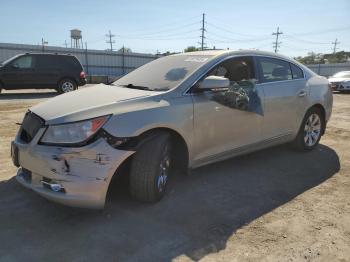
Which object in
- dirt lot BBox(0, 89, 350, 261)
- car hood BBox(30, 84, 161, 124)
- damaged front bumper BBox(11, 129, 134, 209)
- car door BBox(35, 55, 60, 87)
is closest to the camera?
dirt lot BBox(0, 89, 350, 261)

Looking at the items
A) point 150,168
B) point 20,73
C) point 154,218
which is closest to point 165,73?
point 150,168

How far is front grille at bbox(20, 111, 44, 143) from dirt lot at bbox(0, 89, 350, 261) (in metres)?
0.71

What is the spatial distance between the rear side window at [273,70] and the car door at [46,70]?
483 inches

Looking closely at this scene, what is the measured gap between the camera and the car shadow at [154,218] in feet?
9.78

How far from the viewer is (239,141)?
4637 mm

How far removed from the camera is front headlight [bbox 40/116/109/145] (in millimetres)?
3225

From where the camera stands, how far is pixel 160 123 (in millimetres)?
3645

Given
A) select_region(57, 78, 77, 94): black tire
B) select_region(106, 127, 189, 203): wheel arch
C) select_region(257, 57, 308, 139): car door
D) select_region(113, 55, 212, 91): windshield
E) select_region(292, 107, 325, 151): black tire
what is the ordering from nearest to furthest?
1. select_region(106, 127, 189, 203): wheel arch
2. select_region(113, 55, 212, 91): windshield
3. select_region(257, 57, 308, 139): car door
4. select_region(292, 107, 325, 151): black tire
5. select_region(57, 78, 77, 94): black tire

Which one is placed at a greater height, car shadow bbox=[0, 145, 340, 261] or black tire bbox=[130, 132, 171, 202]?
black tire bbox=[130, 132, 171, 202]

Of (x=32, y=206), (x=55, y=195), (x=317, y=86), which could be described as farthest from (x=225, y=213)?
(x=317, y=86)

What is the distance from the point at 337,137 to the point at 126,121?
534cm

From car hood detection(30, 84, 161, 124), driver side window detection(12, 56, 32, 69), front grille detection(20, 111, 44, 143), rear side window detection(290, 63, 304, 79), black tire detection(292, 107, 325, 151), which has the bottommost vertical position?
black tire detection(292, 107, 325, 151)

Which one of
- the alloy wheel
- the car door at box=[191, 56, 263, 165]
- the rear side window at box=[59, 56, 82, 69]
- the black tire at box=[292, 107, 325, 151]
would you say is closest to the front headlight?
the car door at box=[191, 56, 263, 165]

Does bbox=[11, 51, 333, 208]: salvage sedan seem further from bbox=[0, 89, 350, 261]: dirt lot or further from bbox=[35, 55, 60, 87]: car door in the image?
bbox=[35, 55, 60, 87]: car door
